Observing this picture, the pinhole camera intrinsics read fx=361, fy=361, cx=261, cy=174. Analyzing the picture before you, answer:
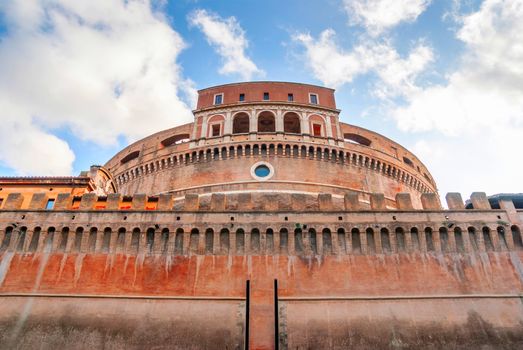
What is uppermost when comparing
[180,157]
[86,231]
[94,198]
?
[180,157]

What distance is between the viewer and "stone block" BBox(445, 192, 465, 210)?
13891 mm

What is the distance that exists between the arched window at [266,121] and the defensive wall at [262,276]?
11.9 m

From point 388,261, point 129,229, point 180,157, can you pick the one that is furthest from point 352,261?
point 180,157

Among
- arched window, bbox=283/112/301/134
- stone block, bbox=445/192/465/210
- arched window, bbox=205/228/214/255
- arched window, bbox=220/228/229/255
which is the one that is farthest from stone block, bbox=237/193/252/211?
arched window, bbox=283/112/301/134

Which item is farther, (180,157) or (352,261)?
(180,157)

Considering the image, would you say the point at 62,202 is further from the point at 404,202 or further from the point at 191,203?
the point at 404,202

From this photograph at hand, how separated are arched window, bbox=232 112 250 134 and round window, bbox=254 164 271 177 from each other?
3.93 m

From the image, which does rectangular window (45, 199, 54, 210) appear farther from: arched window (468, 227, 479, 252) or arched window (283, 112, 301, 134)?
arched window (468, 227, 479, 252)

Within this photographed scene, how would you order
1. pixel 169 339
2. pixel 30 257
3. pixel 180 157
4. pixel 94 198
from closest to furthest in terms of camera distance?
pixel 169 339 → pixel 30 257 → pixel 94 198 → pixel 180 157

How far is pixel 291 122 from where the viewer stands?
1019 inches

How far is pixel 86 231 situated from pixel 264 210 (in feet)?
21.8

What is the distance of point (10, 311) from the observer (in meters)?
12.0

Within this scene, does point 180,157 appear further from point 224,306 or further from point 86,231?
point 224,306

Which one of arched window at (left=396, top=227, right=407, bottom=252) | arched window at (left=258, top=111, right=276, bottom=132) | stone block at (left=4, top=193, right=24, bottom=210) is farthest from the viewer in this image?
arched window at (left=258, top=111, right=276, bottom=132)
